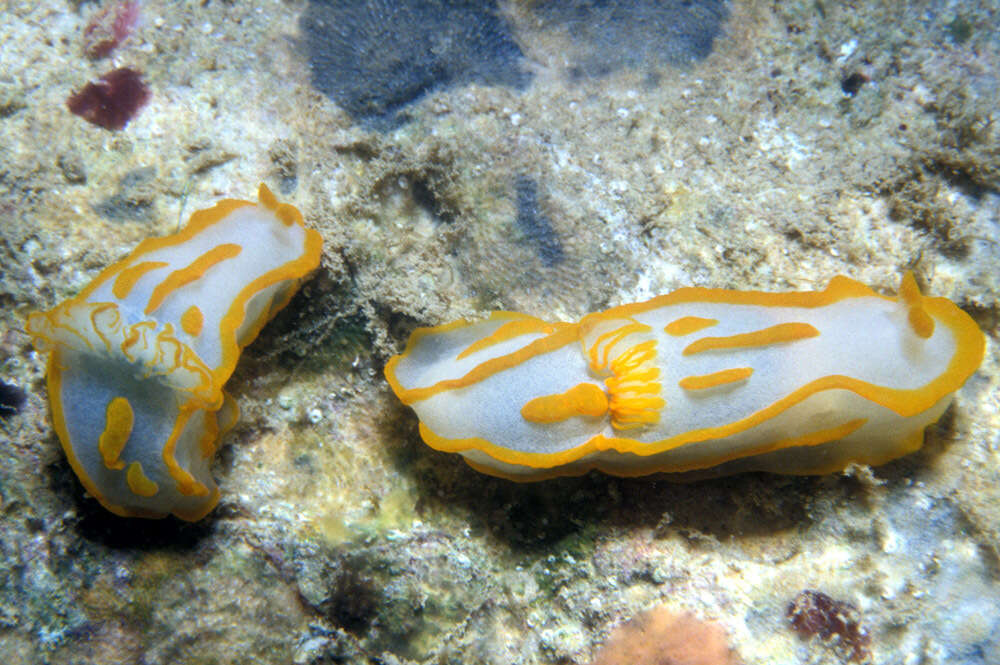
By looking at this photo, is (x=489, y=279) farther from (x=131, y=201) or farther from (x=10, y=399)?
(x=10, y=399)

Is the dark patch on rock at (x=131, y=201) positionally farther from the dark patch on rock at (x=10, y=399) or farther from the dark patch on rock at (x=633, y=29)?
the dark patch on rock at (x=633, y=29)

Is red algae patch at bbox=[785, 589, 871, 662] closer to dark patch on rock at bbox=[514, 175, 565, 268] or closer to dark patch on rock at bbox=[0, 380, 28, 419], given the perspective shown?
dark patch on rock at bbox=[514, 175, 565, 268]

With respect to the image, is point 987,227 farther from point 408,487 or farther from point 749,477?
point 408,487

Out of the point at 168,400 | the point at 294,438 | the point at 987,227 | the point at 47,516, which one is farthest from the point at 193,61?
the point at 987,227

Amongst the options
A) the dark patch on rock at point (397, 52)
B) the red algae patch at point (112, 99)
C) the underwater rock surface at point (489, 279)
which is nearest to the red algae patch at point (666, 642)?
the underwater rock surface at point (489, 279)

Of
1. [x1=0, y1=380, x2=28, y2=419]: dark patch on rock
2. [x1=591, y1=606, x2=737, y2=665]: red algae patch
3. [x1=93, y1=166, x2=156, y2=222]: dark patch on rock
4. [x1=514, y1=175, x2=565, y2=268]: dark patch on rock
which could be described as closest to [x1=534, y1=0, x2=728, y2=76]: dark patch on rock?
[x1=514, y1=175, x2=565, y2=268]: dark patch on rock

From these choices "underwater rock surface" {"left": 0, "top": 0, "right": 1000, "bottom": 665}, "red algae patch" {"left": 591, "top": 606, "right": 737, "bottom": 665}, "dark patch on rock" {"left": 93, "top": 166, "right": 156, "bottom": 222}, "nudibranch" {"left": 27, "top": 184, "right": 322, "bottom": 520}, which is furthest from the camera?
"dark patch on rock" {"left": 93, "top": 166, "right": 156, "bottom": 222}
